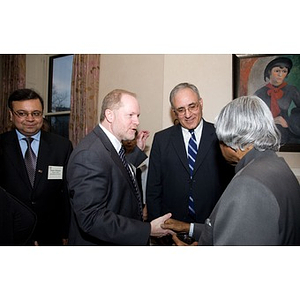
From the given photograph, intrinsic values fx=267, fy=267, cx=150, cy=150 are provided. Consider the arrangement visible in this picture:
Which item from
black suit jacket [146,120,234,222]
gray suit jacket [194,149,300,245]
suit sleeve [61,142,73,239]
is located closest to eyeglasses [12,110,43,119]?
suit sleeve [61,142,73,239]

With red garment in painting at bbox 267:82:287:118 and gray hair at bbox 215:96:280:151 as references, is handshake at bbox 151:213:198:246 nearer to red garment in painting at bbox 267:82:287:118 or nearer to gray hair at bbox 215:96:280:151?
gray hair at bbox 215:96:280:151

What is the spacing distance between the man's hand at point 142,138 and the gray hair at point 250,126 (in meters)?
1.11

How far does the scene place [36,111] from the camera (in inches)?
70.3

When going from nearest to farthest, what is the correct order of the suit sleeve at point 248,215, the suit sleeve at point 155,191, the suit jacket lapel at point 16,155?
the suit sleeve at point 248,215 < the suit jacket lapel at point 16,155 < the suit sleeve at point 155,191

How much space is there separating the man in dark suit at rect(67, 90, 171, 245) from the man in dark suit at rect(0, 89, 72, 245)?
386 mm

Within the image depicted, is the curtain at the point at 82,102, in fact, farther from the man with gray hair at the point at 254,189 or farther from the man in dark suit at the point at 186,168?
the man with gray hair at the point at 254,189

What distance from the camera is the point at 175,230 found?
1643 millimetres

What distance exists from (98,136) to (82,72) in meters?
1.38

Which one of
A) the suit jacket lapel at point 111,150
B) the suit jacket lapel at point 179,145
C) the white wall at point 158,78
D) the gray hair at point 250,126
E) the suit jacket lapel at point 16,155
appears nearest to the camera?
the gray hair at point 250,126

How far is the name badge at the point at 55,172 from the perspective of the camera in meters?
1.81

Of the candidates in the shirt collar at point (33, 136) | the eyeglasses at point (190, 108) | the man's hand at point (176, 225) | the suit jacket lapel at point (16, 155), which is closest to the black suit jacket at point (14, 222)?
the suit jacket lapel at point (16, 155)

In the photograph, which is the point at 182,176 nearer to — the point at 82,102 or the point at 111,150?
the point at 111,150

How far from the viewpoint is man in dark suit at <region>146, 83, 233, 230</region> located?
1.80 metres
